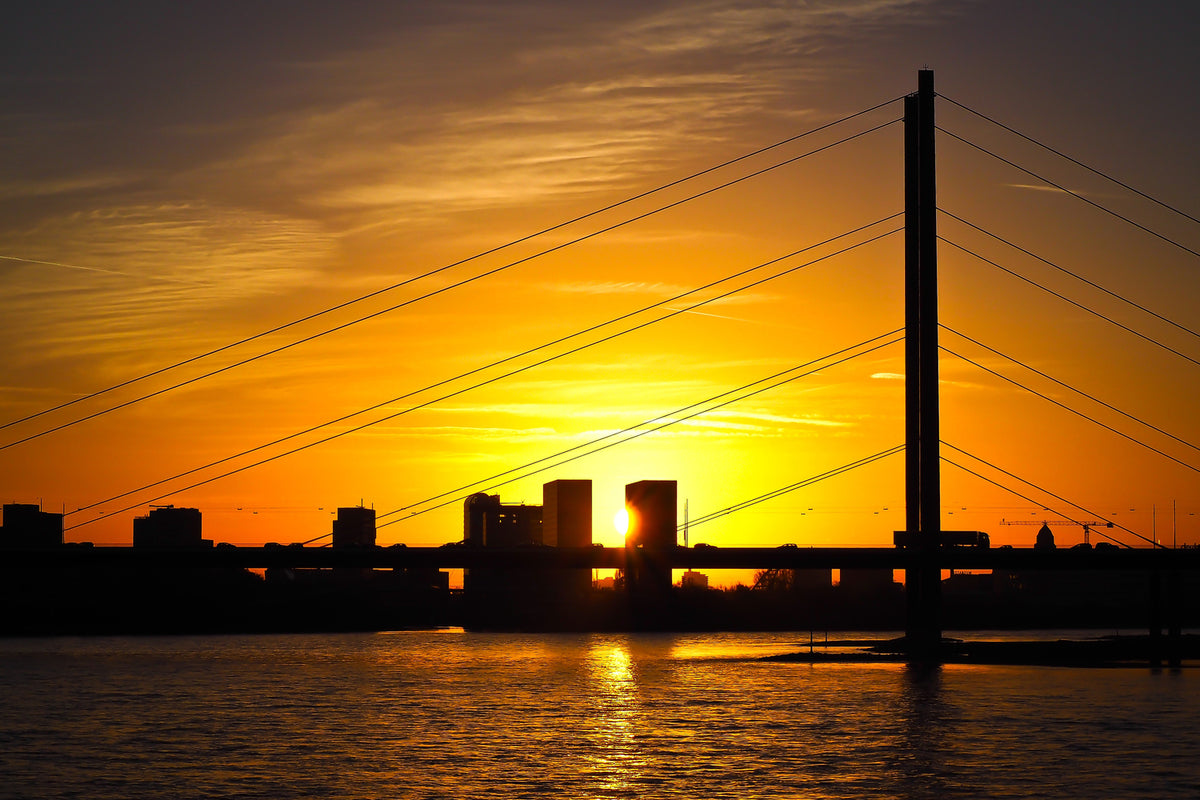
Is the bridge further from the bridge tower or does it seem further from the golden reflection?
the golden reflection

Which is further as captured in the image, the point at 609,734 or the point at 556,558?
the point at 556,558

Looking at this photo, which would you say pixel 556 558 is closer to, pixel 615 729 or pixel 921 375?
pixel 921 375

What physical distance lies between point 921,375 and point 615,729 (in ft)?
125

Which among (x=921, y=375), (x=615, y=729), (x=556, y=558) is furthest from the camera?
(x=556, y=558)

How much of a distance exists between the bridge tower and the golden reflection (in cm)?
1756

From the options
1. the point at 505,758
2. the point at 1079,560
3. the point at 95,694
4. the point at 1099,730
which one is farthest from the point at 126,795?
the point at 1079,560

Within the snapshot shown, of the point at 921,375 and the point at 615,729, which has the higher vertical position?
the point at 921,375

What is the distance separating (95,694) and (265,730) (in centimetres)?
2235

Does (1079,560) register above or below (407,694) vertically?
above

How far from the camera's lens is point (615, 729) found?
1864 inches

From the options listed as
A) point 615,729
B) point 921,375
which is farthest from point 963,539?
point 615,729

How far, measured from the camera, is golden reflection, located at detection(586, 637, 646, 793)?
35.8 m

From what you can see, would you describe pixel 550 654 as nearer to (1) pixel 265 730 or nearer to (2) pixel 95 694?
(2) pixel 95 694

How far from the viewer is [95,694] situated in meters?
66.0
